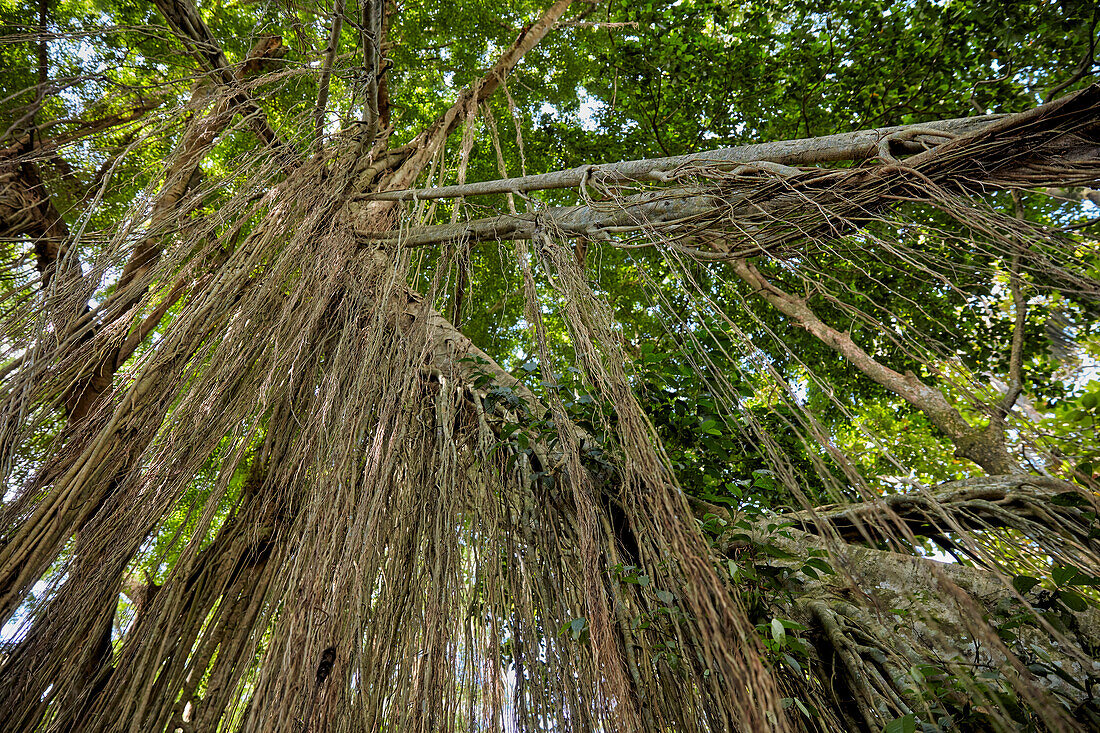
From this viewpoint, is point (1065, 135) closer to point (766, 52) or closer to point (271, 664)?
point (271, 664)

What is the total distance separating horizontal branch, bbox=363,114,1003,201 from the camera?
1.31 metres

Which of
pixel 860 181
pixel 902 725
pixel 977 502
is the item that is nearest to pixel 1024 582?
pixel 902 725

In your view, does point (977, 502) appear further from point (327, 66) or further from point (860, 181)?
point (327, 66)

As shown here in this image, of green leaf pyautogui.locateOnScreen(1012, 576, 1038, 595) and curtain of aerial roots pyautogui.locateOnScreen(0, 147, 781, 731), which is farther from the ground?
curtain of aerial roots pyautogui.locateOnScreen(0, 147, 781, 731)

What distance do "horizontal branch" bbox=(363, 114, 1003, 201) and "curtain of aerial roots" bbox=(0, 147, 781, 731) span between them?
0.60 metres

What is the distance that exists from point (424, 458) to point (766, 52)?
3.87 metres

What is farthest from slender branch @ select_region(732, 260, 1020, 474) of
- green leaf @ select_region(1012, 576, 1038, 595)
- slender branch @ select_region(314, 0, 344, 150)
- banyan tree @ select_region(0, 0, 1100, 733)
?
slender branch @ select_region(314, 0, 344, 150)

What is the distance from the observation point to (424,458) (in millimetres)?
1632

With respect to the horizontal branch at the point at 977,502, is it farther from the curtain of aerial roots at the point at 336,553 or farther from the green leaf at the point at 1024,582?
the curtain of aerial roots at the point at 336,553

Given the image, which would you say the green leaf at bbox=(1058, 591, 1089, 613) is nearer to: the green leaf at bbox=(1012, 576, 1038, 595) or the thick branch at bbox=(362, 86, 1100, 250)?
the green leaf at bbox=(1012, 576, 1038, 595)

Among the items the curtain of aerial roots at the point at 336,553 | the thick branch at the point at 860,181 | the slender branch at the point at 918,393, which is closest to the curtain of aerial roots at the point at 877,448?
the thick branch at the point at 860,181

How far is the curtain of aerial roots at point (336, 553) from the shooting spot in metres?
1.03

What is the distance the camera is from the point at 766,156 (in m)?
1.56

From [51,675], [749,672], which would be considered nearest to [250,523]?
[51,675]
